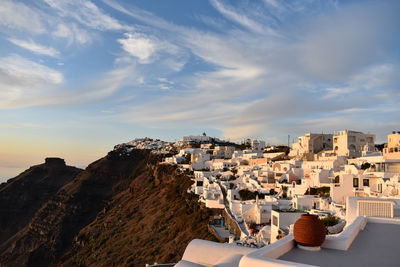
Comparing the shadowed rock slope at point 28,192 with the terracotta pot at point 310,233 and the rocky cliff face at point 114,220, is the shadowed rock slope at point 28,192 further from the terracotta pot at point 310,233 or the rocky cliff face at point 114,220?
the terracotta pot at point 310,233

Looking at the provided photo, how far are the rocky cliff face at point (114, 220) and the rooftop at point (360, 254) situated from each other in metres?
19.6

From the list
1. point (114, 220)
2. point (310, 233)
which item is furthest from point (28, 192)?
point (310, 233)

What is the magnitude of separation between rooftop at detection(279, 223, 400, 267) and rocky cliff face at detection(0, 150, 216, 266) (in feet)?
64.1

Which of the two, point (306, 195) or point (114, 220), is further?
point (114, 220)

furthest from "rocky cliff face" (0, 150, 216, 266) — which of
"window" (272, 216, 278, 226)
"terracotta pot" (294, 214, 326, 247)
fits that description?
"terracotta pot" (294, 214, 326, 247)

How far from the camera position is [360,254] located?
4254 mm

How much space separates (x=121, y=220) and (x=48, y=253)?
16.9 metres

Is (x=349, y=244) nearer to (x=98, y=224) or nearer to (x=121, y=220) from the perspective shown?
(x=121, y=220)

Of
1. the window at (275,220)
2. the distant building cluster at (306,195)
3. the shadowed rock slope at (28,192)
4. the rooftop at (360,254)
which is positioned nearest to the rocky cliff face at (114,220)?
the shadowed rock slope at (28,192)

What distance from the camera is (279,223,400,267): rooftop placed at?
12.8ft

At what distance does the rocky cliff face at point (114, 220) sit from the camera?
30.4 m

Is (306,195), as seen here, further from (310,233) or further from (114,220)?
(114,220)

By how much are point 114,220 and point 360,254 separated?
4697 cm

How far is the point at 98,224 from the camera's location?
50312mm
